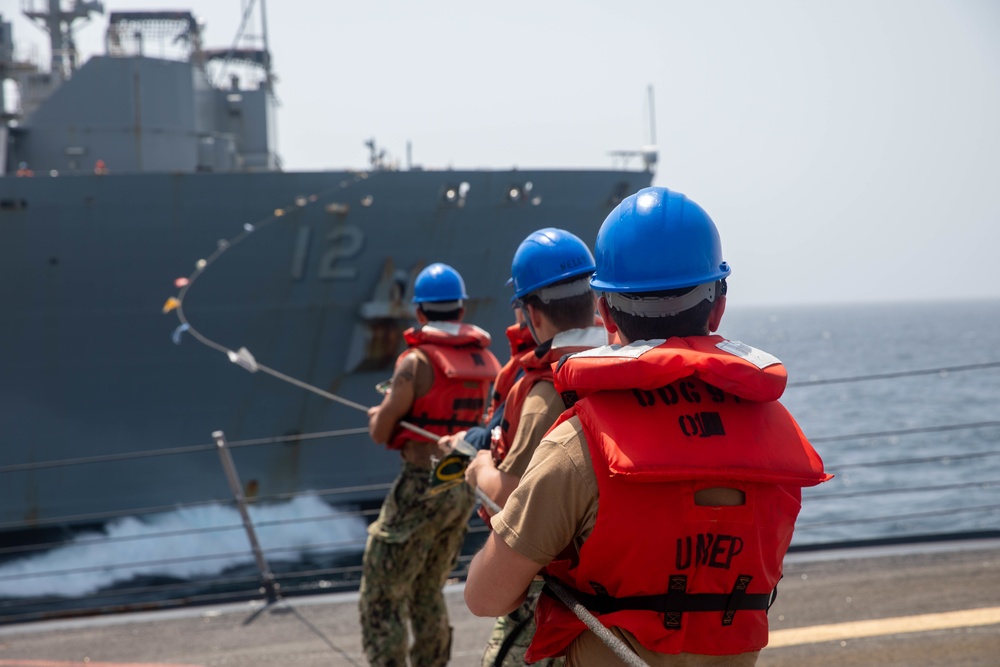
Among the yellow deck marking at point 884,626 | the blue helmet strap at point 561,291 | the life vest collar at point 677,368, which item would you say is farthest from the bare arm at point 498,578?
the yellow deck marking at point 884,626

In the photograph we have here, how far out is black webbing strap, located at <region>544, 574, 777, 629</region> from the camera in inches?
67.2

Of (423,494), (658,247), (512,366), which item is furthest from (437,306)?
(658,247)

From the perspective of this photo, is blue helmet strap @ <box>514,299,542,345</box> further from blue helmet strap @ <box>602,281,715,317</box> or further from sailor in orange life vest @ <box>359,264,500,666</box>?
sailor in orange life vest @ <box>359,264,500,666</box>

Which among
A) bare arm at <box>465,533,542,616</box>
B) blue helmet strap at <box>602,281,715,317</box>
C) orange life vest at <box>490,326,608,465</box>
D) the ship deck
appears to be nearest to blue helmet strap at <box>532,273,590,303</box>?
orange life vest at <box>490,326,608,465</box>

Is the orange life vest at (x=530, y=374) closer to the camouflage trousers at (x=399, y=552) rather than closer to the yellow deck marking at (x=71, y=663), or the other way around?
the camouflage trousers at (x=399, y=552)

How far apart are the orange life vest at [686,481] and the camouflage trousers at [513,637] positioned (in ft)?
3.08

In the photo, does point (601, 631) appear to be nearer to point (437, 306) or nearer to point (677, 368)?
point (677, 368)

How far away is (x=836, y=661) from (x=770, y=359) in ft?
10.0

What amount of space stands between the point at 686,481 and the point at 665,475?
0.08 meters

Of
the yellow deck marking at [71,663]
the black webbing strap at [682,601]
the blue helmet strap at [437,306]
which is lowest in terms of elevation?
the yellow deck marking at [71,663]

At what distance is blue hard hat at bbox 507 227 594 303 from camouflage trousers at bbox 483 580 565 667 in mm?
878

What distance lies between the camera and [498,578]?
1795 millimetres

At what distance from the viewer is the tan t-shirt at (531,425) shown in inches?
93.4

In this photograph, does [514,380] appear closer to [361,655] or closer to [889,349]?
[361,655]
